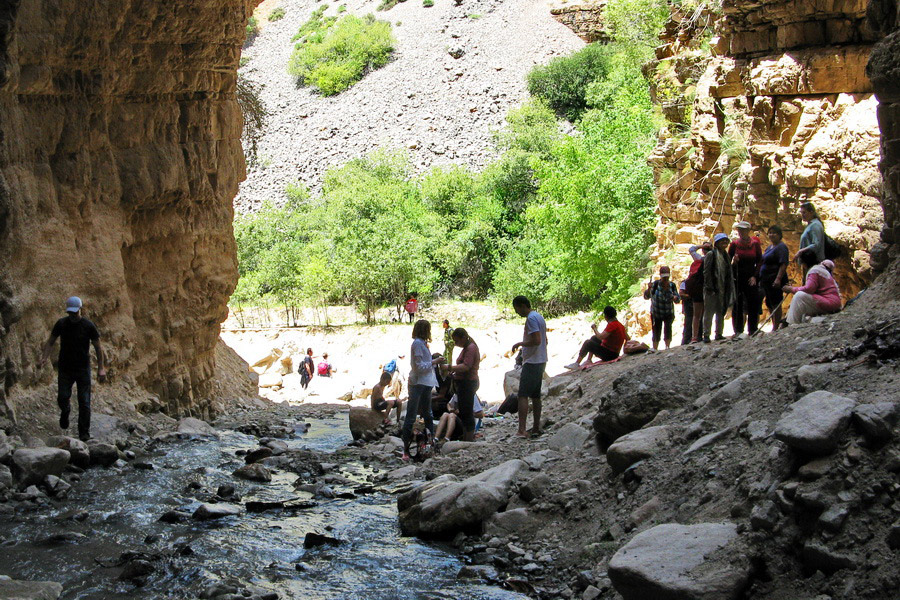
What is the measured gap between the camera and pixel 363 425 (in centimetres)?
1206

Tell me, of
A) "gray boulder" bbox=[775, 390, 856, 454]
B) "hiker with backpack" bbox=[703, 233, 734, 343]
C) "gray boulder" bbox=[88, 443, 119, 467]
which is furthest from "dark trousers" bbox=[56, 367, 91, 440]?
"hiker with backpack" bbox=[703, 233, 734, 343]

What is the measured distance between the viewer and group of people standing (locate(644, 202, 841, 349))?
29.4 feet

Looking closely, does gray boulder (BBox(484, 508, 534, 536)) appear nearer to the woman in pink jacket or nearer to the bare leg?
the bare leg

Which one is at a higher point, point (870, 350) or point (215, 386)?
point (870, 350)

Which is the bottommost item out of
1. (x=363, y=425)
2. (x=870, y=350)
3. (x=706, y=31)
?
(x=363, y=425)

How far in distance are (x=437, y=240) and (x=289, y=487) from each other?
34.7 metres

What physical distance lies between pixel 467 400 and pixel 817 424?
215 inches

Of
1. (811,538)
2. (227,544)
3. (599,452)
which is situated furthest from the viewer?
(599,452)

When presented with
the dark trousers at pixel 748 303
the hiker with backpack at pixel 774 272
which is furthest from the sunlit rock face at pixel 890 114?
the dark trousers at pixel 748 303

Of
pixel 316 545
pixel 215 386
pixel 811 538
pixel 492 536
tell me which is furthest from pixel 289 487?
pixel 215 386

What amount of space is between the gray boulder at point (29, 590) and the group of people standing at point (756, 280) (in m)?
7.71

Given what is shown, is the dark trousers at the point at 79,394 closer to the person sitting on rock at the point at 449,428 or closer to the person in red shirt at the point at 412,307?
the person sitting on rock at the point at 449,428

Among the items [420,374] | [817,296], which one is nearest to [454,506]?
[420,374]

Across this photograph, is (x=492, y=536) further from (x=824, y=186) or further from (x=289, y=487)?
(x=824, y=186)
